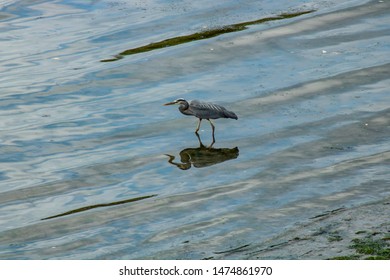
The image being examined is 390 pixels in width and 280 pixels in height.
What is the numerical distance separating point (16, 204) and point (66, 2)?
1184cm

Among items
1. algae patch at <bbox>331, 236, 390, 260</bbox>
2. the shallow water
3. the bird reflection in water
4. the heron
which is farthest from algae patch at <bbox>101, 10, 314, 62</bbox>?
algae patch at <bbox>331, 236, 390, 260</bbox>

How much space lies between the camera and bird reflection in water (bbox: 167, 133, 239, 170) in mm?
14328

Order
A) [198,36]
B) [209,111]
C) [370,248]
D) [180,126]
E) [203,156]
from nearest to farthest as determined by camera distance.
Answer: [370,248]
[203,156]
[209,111]
[180,126]
[198,36]

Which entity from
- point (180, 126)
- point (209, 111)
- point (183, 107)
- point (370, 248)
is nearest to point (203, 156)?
point (209, 111)

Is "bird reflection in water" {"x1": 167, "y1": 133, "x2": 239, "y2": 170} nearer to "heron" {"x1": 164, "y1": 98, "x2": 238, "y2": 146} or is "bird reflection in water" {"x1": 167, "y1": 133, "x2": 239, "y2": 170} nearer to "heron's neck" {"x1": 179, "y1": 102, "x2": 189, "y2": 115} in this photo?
"heron" {"x1": 164, "y1": 98, "x2": 238, "y2": 146}

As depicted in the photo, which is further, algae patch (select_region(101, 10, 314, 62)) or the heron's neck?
algae patch (select_region(101, 10, 314, 62))

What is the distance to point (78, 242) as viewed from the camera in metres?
11.5

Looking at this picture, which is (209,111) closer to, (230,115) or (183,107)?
(230,115)

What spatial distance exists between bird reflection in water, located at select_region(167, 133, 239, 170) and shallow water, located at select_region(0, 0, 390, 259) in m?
0.03

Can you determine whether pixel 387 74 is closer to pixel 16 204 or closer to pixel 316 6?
pixel 316 6

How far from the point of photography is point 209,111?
15.2 meters

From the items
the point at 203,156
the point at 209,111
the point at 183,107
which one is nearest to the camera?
the point at 203,156

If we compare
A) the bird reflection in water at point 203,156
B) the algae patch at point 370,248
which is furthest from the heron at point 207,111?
the algae patch at point 370,248

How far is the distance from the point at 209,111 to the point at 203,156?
0.93 metres
